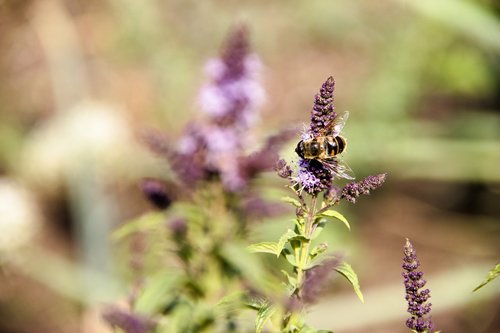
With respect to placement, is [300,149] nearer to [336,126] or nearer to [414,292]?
[336,126]

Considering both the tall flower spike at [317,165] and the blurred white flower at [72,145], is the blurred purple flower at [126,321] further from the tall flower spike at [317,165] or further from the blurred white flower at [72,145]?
the blurred white flower at [72,145]

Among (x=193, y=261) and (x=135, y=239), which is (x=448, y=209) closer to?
(x=193, y=261)

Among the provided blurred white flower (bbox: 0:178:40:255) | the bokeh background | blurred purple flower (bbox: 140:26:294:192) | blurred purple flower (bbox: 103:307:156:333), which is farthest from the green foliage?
blurred white flower (bbox: 0:178:40:255)

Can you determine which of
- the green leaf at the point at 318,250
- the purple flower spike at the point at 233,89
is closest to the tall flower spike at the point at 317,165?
the green leaf at the point at 318,250

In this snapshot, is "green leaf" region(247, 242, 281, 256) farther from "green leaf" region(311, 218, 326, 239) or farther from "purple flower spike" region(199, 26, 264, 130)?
"purple flower spike" region(199, 26, 264, 130)

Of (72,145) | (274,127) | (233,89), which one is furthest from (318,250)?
(72,145)

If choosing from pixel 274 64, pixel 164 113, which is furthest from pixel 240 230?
pixel 274 64

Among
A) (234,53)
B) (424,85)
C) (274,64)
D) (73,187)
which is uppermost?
(274,64)
